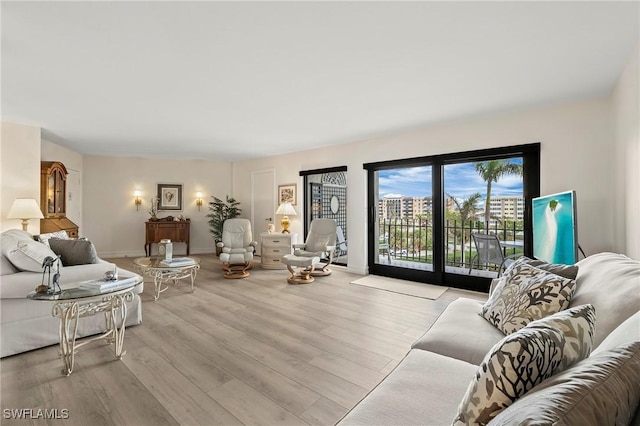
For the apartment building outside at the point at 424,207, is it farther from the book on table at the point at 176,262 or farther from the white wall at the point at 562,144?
the book on table at the point at 176,262

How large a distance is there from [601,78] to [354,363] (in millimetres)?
3408

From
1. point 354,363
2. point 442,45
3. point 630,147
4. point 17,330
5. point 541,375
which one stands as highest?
point 442,45

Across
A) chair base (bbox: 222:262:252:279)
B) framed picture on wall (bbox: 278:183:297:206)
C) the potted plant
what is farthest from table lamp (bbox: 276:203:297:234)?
the potted plant

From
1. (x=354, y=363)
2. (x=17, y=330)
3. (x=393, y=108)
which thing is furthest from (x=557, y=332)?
(x=17, y=330)

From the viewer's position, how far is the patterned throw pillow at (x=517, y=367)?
697 millimetres

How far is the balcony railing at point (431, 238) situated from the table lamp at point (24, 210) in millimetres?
5194

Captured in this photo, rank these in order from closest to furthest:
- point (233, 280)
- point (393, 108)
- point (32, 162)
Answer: point (393, 108) < point (32, 162) < point (233, 280)

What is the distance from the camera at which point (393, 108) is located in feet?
11.3

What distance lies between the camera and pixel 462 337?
4.93 ft

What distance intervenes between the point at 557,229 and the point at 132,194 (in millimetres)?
7910

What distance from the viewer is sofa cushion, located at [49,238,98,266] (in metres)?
2.85

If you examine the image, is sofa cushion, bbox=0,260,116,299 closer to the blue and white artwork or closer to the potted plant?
the blue and white artwork

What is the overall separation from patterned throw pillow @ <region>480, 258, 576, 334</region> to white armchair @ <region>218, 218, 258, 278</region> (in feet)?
12.9

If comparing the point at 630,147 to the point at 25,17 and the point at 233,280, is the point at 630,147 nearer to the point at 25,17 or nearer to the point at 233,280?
the point at 25,17
